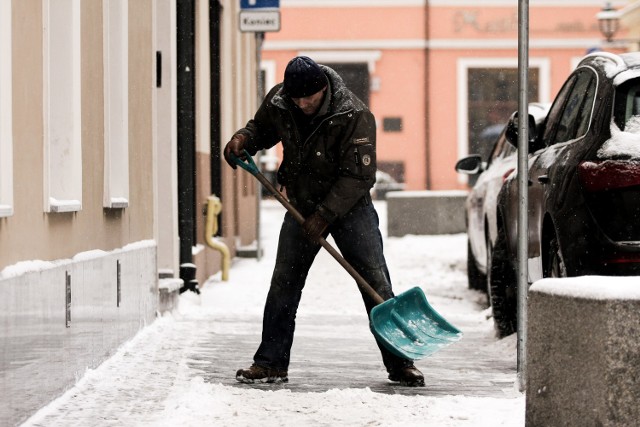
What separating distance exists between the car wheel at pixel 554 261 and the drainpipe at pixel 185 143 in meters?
4.68

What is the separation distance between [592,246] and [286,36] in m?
33.5

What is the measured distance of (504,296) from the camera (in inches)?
376

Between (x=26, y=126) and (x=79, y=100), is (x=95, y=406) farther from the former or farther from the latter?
(x=79, y=100)

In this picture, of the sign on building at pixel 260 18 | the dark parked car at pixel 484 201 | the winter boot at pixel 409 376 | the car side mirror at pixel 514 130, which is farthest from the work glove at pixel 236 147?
the sign on building at pixel 260 18

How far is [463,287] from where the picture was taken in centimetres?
1420

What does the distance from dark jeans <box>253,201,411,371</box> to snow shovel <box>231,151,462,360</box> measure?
0.22ft

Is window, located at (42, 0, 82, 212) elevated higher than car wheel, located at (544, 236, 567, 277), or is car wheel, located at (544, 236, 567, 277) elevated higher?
window, located at (42, 0, 82, 212)

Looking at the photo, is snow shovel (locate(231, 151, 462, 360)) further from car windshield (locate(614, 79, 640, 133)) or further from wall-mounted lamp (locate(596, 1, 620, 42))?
wall-mounted lamp (locate(596, 1, 620, 42))

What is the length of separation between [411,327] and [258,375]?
800 mm

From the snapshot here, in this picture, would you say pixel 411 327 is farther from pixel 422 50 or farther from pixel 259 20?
pixel 422 50

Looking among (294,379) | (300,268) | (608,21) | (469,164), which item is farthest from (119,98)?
(608,21)

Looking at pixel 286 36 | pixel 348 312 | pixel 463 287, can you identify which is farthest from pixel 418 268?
pixel 286 36

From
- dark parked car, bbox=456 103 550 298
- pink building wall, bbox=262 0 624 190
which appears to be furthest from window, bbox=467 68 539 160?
dark parked car, bbox=456 103 550 298

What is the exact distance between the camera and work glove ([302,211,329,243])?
7.21 metres
